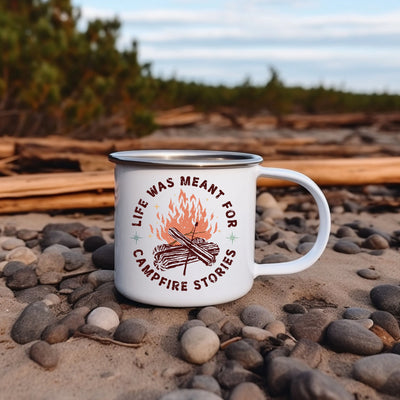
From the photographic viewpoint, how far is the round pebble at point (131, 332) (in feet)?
5.52

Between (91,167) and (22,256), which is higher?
(91,167)

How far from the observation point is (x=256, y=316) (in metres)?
1.82

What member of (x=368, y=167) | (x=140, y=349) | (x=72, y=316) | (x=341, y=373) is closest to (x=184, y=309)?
(x=140, y=349)

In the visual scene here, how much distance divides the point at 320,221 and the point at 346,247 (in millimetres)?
776

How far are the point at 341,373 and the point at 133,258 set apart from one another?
750 mm

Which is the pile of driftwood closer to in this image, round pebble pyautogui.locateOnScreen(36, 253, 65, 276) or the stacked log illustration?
round pebble pyautogui.locateOnScreen(36, 253, 65, 276)

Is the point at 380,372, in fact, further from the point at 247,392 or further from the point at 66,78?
the point at 66,78

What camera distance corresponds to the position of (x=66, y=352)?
1.63 meters

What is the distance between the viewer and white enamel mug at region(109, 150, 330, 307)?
1.72m

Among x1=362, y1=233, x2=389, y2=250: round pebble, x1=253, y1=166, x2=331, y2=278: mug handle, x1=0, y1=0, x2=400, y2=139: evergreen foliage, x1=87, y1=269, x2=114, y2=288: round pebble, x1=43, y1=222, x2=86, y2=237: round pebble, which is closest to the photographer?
x1=253, y1=166, x2=331, y2=278: mug handle

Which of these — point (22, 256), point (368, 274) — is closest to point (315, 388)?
point (368, 274)

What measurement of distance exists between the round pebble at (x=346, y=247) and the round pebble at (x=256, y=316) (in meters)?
0.93

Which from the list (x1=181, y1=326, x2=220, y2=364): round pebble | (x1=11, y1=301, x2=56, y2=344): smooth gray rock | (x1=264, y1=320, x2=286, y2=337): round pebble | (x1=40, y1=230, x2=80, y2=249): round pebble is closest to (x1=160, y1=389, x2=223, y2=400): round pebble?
(x1=181, y1=326, x2=220, y2=364): round pebble

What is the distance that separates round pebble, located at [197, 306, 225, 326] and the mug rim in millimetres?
495
